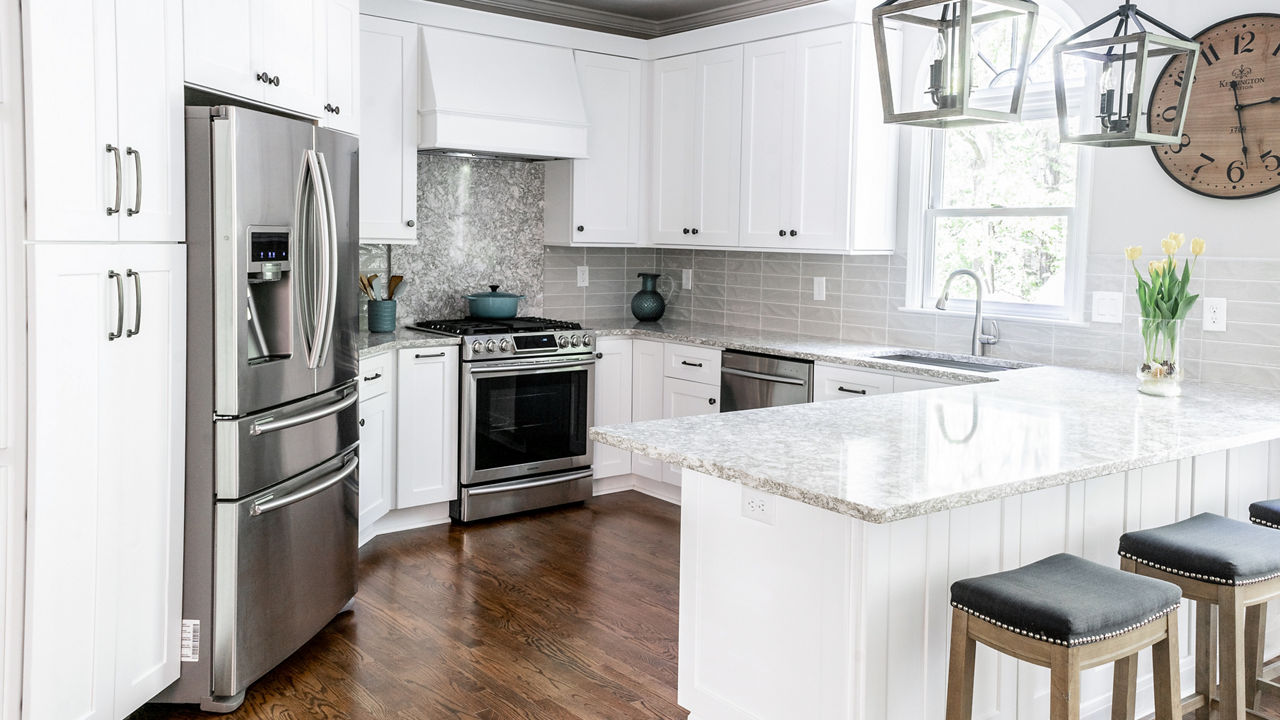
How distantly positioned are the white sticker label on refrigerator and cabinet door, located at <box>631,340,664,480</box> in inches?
110

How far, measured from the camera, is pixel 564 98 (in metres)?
5.20

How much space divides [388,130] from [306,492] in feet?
6.74

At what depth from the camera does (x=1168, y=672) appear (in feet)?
7.30

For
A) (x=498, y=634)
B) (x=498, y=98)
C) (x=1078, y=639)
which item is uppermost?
(x=498, y=98)

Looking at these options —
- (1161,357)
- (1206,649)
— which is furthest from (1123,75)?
(1206,649)

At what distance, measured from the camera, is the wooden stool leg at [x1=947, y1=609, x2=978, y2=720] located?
2135mm

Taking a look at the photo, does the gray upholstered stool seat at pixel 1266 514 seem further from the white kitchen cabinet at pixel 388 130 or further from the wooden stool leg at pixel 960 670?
the white kitchen cabinet at pixel 388 130

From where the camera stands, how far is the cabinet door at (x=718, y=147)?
16.9ft

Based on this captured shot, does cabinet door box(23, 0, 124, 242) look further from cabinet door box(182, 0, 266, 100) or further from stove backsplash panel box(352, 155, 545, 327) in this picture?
stove backsplash panel box(352, 155, 545, 327)

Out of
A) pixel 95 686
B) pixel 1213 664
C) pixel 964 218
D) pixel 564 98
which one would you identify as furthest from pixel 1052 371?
pixel 95 686

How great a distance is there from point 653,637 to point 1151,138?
7.12 ft

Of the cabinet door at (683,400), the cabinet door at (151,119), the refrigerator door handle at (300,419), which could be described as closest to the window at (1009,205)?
the cabinet door at (683,400)

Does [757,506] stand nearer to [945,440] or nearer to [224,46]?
[945,440]

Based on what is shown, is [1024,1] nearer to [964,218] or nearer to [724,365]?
[964,218]
